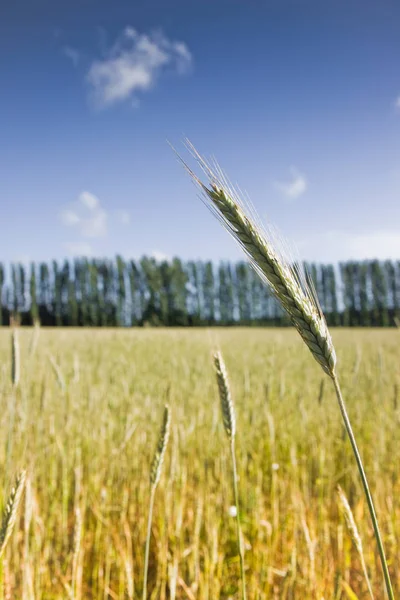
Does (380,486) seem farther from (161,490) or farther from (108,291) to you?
(108,291)

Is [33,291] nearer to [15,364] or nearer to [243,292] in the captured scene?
[243,292]

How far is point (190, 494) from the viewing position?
252cm

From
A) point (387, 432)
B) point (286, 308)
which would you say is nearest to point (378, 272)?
point (387, 432)

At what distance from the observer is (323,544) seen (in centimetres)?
195

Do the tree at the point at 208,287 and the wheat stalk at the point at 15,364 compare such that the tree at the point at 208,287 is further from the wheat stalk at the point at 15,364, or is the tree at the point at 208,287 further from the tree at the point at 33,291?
the wheat stalk at the point at 15,364

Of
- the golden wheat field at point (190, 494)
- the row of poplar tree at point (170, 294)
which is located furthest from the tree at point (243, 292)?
the golden wheat field at point (190, 494)

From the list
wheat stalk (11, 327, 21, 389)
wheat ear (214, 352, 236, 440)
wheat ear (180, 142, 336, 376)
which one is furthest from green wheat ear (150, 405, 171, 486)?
wheat stalk (11, 327, 21, 389)

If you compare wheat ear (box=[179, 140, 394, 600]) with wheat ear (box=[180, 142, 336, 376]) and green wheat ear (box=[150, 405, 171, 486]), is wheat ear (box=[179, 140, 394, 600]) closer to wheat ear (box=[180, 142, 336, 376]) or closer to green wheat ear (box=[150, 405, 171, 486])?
wheat ear (box=[180, 142, 336, 376])

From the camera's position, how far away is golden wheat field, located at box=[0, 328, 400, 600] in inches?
68.5

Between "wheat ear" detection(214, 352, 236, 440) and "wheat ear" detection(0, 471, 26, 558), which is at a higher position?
"wheat ear" detection(214, 352, 236, 440)

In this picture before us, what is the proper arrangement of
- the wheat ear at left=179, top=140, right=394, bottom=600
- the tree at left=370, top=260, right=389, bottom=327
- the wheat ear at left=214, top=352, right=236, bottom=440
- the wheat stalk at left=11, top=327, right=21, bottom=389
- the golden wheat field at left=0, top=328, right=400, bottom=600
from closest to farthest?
the wheat ear at left=179, top=140, right=394, bottom=600, the wheat ear at left=214, top=352, right=236, bottom=440, the wheat stalk at left=11, top=327, right=21, bottom=389, the golden wheat field at left=0, top=328, right=400, bottom=600, the tree at left=370, top=260, right=389, bottom=327

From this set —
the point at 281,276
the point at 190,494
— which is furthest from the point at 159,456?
the point at 190,494

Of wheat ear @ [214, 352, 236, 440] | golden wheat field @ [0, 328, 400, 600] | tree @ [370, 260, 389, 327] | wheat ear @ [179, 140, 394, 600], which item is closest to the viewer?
wheat ear @ [179, 140, 394, 600]

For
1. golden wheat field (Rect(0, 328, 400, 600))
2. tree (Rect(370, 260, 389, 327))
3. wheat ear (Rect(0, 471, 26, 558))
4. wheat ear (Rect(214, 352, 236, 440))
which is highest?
tree (Rect(370, 260, 389, 327))
